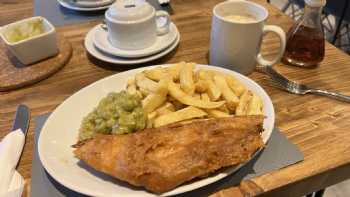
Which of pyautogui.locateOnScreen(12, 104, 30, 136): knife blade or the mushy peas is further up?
the mushy peas

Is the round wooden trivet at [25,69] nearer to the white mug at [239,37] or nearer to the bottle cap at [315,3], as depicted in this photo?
the white mug at [239,37]

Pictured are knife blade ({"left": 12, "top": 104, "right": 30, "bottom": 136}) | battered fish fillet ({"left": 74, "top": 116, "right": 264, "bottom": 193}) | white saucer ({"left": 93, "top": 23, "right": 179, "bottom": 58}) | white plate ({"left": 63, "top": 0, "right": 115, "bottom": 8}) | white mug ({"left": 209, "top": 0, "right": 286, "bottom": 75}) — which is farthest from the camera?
white plate ({"left": 63, "top": 0, "right": 115, "bottom": 8})

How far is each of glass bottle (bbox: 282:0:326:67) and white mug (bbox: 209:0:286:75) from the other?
7 centimetres

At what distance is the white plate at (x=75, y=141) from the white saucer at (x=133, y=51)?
12 centimetres

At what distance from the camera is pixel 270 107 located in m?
0.74

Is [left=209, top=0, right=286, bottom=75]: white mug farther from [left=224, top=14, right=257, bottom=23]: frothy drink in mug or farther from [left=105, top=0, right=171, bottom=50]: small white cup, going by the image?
[left=105, top=0, right=171, bottom=50]: small white cup

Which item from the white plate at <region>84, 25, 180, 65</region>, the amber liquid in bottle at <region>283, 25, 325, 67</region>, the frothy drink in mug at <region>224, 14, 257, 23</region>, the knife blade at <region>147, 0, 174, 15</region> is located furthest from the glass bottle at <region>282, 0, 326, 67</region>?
the knife blade at <region>147, 0, 174, 15</region>

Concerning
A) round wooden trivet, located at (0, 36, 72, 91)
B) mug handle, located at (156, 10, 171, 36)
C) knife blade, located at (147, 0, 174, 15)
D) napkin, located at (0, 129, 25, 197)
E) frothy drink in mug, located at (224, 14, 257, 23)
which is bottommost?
napkin, located at (0, 129, 25, 197)

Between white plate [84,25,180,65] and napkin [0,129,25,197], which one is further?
white plate [84,25,180,65]

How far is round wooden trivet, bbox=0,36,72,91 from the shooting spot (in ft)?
2.97

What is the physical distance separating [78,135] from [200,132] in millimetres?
272

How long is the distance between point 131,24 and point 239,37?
0.31 m

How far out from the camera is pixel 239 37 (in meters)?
0.88

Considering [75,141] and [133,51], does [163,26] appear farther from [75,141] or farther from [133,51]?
[75,141]
